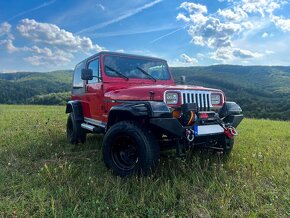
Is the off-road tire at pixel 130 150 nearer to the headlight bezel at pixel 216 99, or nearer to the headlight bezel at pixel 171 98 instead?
the headlight bezel at pixel 171 98

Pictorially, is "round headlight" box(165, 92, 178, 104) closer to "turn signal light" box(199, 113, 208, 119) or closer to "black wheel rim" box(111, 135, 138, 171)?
"turn signal light" box(199, 113, 208, 119)

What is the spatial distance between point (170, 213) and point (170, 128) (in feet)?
3.80

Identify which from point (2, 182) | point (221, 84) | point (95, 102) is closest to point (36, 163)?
point (2, 182)

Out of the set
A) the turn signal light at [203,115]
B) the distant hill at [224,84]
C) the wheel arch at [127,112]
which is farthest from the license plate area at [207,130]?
the distant hill at [224,84]

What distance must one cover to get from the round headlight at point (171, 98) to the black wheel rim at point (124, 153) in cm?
82

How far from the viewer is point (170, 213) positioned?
3336 millimetres

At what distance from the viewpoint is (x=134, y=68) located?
6.16 metres

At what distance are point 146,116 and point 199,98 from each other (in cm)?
100

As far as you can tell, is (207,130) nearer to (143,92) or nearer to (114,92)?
(143,92)

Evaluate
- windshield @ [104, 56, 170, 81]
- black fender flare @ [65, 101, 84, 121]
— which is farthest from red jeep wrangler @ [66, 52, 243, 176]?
black fender flare @ [65, 101, 84, 121]

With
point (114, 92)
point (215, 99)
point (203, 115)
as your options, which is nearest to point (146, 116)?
point (203, 115)

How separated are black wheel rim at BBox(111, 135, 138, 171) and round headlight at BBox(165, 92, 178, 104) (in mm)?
823

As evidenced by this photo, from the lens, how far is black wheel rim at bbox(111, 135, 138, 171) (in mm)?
4541

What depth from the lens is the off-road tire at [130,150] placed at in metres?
4.14
